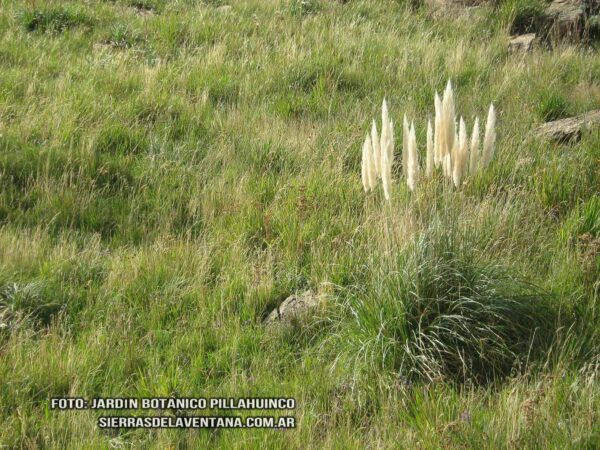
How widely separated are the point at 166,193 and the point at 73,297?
1664 mm

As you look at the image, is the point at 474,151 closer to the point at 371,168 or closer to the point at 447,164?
the point at 447,164

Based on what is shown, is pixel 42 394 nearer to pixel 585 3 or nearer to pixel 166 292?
pixel 166 292

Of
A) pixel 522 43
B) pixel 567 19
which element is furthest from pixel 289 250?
pixel 567 19

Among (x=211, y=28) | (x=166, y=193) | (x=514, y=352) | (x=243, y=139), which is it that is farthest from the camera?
(x=211, y=28)

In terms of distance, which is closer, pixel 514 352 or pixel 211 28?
pixel 514 352

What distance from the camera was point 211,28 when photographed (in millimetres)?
10758

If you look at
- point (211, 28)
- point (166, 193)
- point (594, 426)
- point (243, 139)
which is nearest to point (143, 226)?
point (166, 193)

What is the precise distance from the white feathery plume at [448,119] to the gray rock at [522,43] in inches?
248

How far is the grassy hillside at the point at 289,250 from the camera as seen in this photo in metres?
4.33

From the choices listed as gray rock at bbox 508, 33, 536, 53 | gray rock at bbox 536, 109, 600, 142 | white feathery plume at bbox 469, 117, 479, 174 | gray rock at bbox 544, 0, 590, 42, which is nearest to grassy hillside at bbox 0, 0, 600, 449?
gray rock at bbox 536, 109, 600, 142

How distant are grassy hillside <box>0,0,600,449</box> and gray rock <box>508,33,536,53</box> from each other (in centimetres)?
72

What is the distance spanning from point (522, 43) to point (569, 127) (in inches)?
138

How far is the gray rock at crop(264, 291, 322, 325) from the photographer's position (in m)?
5.25

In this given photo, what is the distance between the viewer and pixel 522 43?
1094 centimetres
